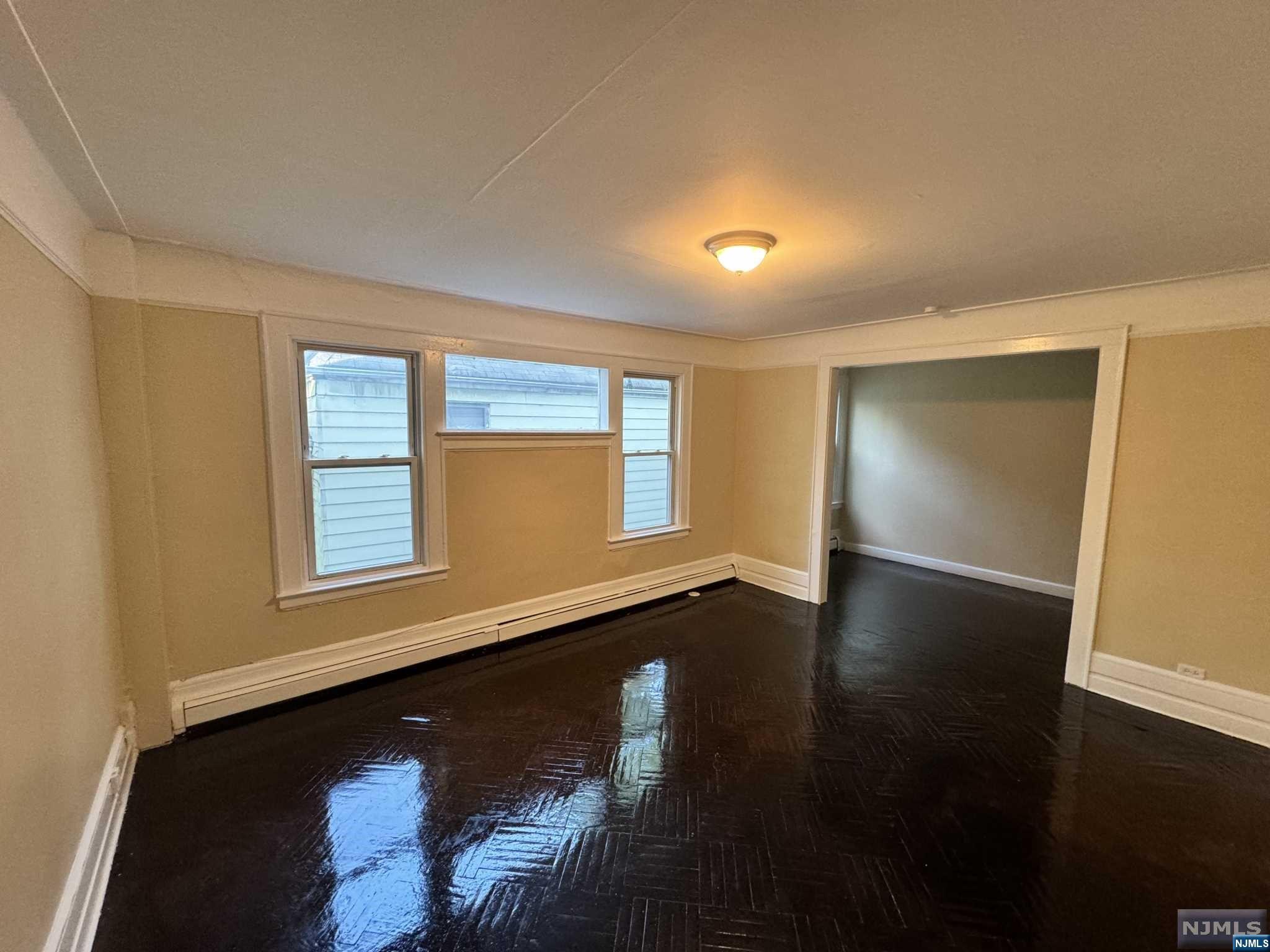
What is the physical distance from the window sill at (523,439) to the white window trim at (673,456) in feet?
0.68

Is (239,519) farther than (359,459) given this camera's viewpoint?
No

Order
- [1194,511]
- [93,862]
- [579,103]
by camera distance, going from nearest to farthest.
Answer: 1. [579,103]
2. [93,862]
3. [1194,511]

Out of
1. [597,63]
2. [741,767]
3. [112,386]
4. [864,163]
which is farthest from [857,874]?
[112,386]

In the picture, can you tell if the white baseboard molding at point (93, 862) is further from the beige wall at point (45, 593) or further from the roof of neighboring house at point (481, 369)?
the roof of neighboring house at point (481, 369)

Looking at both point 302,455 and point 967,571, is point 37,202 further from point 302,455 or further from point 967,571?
point 967,571

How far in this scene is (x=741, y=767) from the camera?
2.65 metres

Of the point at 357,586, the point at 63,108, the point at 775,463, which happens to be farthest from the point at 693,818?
the point at 775,463

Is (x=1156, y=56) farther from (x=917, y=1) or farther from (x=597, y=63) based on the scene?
(x=597, y=63)

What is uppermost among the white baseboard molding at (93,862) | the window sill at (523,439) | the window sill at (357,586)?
the window sill at (523,439)

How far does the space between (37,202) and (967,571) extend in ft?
25.2

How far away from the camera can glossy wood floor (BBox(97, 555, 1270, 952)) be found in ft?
5.94

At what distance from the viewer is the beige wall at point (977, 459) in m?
5.28

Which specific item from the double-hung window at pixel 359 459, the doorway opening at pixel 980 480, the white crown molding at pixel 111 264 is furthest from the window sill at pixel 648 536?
A: the white crown molding at pixel 111 264

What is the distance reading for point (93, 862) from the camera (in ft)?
6.14
